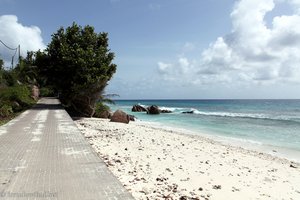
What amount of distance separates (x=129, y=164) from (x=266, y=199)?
346 centimetres

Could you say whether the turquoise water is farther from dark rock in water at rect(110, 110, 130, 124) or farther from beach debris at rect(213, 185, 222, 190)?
beach debris at rect(213, 185, 222, 190)

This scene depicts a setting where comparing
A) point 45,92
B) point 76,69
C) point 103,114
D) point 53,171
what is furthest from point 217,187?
point 45,92

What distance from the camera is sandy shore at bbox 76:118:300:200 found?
6117 mm

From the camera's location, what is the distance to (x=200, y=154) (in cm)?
1041

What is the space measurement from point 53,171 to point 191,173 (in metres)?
3.48

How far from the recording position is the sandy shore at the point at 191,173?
6.12m

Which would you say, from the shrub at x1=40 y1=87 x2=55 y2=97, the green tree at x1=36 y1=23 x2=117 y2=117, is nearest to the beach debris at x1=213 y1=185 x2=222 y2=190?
the green tree at x1=36 y1=23 x2=117 y2=117

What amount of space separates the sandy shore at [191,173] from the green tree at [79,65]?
363 inches

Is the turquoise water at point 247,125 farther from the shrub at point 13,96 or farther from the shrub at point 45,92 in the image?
the shrub at point 45,92

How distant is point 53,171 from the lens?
6027 millimetres

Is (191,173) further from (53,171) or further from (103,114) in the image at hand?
(103,114)

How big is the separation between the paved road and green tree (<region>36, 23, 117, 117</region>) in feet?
34.1

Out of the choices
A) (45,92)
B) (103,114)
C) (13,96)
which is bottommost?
(103,114)

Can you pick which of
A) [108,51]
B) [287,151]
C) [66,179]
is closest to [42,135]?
[66,179]
